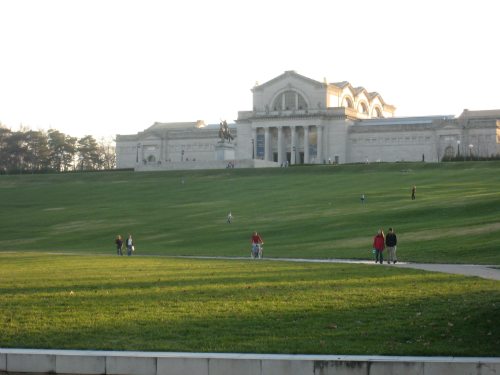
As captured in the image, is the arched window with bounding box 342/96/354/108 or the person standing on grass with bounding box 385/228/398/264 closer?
the person standing on grass with bounding box 385/228/398/264

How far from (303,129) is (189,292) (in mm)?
127629

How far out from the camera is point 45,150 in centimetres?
16225

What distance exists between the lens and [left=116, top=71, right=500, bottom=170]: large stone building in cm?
13712

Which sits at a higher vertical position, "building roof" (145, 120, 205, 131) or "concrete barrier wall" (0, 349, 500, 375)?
"building roof" (145, 120, 205, 131)

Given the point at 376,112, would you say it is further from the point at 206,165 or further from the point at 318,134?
the point at 206,165

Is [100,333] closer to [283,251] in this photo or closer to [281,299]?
[281,299]

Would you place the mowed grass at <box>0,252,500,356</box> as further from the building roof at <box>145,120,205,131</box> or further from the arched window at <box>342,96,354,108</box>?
the building roof at <box>145,120,205,131</box>

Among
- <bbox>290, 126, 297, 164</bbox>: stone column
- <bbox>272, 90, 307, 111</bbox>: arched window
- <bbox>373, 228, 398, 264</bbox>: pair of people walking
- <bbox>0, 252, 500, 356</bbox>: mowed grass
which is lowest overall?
<bbox>0, 252, 500, 356</bbox>: mowed grass

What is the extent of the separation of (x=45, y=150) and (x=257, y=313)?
148728 millimetres

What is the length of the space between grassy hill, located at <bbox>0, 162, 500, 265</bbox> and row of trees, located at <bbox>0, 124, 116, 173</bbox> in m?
46.6

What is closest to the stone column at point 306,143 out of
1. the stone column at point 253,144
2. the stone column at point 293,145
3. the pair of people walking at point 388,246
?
the stone column at point 293,145

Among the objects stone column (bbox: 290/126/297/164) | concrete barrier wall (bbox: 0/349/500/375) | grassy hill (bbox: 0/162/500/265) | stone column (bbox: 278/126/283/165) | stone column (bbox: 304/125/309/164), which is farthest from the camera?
stone column (bbox: 278/126/283/165)

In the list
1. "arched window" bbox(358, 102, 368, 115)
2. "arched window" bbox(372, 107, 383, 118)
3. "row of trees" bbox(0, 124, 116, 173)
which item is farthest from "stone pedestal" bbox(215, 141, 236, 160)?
"arched window" bbox(372, 107, 383, 118)

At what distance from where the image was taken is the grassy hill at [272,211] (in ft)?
158
